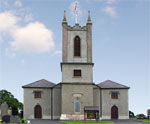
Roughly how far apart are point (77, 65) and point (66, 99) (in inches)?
233

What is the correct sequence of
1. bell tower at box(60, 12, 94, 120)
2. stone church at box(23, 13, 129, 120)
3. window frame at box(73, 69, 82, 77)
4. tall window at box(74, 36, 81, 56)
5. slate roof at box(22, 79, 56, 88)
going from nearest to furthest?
bell tower at box(60, 12, 94, 120), stone church at box(23, 13, 129, 120), window frame at box(73, 69, 82, 77), tall window at box(74, 36, 81, 56), slate roof at box(22, 79, 56, 88)

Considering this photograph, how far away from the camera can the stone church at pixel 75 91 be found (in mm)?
49844

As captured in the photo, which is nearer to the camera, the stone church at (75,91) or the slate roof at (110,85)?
the stone church at (75,91)

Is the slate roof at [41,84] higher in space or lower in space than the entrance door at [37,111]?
higher

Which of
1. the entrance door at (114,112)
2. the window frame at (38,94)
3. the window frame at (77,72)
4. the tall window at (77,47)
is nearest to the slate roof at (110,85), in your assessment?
the entrance door at (114,112)

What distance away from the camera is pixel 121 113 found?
53875 millimetres

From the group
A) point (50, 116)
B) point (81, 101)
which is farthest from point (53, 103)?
point (81, 101)

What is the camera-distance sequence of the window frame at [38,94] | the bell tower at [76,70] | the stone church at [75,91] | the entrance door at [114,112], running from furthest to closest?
the window frame at [38,94] → the entrance door at [114,112] → the stone church at [75,91] → the bell tower at [76,70]

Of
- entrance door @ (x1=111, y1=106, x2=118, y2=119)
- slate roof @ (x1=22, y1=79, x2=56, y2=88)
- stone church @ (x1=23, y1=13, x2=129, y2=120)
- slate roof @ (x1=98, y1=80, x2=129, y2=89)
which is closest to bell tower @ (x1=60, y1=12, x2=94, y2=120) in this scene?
stone church @ (x1=23, y1=13, x2=129, y2=120)

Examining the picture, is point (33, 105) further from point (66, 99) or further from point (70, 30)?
point (70, 30)

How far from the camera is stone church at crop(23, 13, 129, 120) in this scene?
49.8m

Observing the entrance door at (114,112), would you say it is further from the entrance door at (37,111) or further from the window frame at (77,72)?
the entrance door at (37,111)

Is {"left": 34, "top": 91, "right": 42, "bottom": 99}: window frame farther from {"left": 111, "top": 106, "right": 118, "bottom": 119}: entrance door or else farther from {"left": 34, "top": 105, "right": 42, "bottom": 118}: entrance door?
{"left": 111, "top": 106, "right": 118, "bottom": 119}: entrance door

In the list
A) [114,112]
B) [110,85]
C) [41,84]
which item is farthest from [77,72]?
[114,112]
